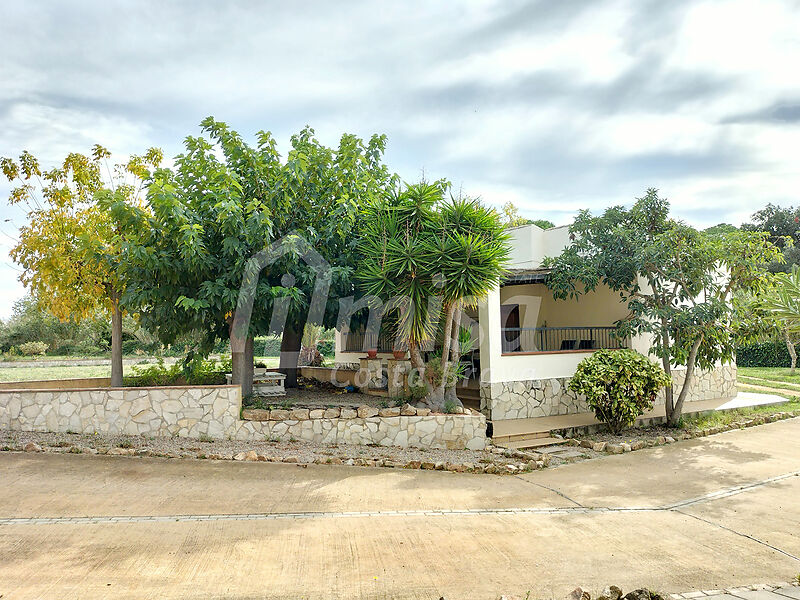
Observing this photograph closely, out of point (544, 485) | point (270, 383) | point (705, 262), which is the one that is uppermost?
point (705, 262)

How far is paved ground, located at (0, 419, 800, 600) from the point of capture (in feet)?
13.8

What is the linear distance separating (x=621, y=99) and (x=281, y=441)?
9.56 metres

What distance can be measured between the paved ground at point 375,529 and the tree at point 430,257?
117 inches

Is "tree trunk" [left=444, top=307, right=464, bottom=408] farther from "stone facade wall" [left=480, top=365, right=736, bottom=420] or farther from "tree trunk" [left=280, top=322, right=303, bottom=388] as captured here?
"tree trunk" [left=280, top=322, right=303, bottom=388]

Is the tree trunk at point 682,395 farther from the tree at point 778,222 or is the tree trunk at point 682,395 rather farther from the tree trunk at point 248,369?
the tree at point 778,222

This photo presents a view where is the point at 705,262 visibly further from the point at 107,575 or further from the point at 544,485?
the point at 107,575

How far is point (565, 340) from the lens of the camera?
14.7 meters

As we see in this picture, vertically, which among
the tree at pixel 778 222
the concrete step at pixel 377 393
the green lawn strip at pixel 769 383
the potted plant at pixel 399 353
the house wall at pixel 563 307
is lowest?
the green lawn strip at pixel 769 383

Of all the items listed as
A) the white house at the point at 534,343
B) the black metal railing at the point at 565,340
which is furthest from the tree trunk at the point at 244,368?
the black metal railing at the point at 565,340

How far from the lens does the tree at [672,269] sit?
1073 centimetres

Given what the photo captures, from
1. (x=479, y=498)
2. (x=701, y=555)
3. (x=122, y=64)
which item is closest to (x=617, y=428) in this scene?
(x=479, y=498)

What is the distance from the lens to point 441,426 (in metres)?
9.55

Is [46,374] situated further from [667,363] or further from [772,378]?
[772,378]

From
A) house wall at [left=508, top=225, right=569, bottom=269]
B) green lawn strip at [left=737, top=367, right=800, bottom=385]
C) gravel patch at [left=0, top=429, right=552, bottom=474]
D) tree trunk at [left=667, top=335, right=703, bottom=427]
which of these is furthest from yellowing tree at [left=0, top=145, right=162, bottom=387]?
green lawn strip at [left=737, top=367, right=800, bottom=385]
